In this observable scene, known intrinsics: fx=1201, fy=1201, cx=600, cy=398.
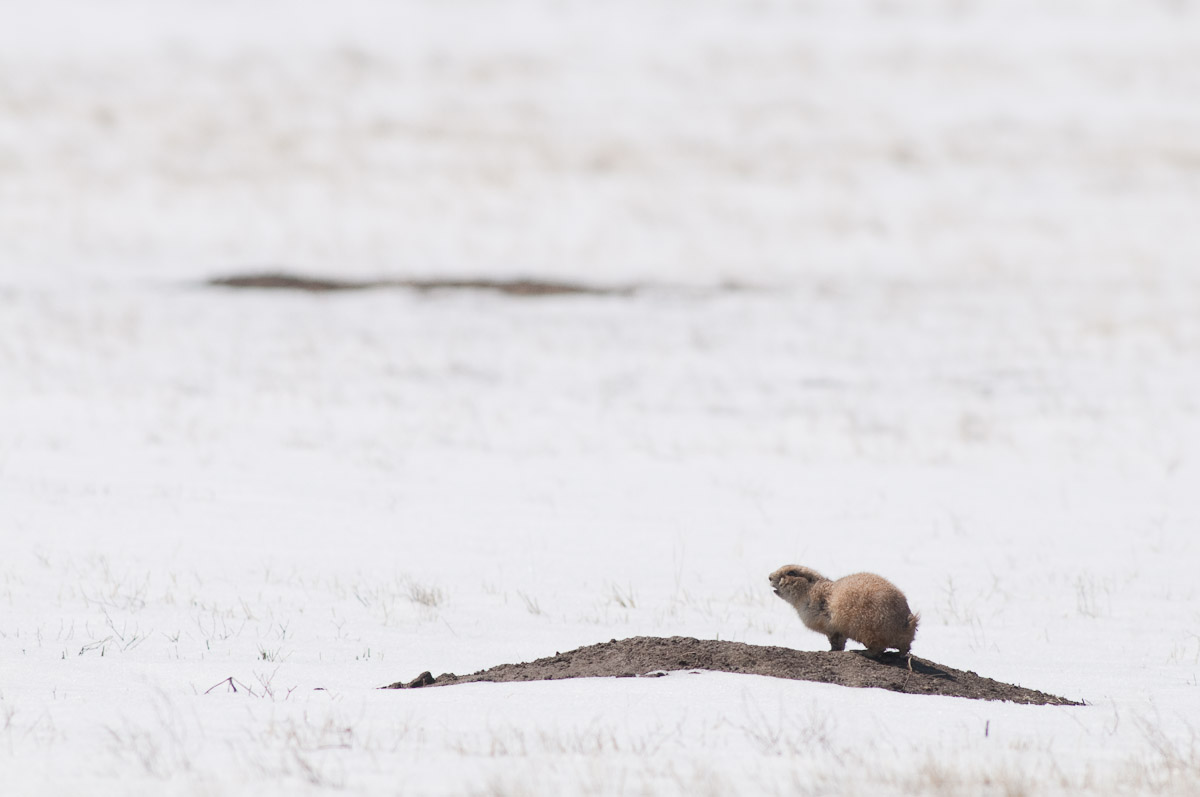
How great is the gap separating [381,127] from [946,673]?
3385cm

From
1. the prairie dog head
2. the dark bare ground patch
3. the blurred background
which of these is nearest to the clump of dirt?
the prairie dog head

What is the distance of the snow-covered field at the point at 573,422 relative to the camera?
188 inches

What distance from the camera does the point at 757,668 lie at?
547cm

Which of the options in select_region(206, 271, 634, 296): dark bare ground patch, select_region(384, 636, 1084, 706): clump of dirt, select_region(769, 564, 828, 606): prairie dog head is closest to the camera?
select_region(384, 636, 1084, 706): clump of dirt

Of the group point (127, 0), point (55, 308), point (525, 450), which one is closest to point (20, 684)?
point (525, 450)

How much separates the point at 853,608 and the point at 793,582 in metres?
0.31

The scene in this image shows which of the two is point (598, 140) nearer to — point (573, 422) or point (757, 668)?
point (573, 422)

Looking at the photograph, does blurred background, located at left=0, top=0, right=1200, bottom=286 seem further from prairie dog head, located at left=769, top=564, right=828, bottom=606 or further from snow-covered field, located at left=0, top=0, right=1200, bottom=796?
prairie dog head, located at left=769, top=564, right=828, bottom=606

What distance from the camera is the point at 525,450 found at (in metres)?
11.9

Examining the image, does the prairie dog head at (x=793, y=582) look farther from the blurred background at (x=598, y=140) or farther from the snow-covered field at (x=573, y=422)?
the blurred background at (x=598, y=140)

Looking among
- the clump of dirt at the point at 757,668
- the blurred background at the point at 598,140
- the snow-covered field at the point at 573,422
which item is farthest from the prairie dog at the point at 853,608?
the blurred background at the point at 598,140

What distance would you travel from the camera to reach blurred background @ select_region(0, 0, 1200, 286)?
27.9 metres

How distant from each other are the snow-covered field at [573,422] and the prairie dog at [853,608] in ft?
1.22

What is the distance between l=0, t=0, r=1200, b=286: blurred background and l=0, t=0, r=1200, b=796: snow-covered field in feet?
0.69
